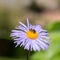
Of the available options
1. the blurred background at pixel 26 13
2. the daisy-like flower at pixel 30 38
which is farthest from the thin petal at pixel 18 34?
the blurred background at pixel 26 13

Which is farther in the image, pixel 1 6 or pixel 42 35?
pixel 1 6

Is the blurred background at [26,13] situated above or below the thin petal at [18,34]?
above

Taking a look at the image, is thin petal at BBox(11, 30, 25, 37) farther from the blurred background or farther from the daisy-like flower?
the blurred background

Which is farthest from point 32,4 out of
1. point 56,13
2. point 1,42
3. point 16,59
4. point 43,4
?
point 16,59

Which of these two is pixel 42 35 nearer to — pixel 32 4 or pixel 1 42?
pixel 1 42

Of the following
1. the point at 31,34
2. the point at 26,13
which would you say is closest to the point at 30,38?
the point at 31,34

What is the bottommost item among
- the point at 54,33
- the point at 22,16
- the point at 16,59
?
the point at 16,59

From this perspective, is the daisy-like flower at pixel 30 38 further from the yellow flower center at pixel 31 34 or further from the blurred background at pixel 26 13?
the blurred background at pixel 26 13

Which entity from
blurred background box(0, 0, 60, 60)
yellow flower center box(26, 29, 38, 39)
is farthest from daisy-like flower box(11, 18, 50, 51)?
blurred background box(0, 0, 60, 60)

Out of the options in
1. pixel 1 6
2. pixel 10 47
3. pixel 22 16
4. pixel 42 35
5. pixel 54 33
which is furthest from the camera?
pixel 1 6
